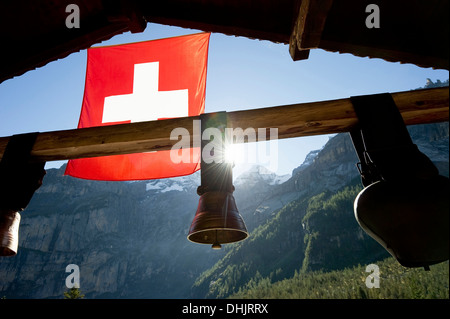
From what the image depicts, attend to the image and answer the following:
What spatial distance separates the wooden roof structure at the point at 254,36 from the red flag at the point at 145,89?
3.61 ft

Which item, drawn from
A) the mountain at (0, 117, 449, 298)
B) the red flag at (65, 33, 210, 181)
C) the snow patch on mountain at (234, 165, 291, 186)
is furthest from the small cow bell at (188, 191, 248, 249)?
the snow patch on mountain at (234, 165, 291, 186)

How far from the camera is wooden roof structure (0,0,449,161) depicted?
220cm

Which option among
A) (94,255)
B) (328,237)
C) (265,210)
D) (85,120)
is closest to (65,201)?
(94,255)

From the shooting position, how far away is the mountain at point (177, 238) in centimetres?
8856

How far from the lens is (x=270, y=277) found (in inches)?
3674

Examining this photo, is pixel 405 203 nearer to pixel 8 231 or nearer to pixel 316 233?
pixel 8 231

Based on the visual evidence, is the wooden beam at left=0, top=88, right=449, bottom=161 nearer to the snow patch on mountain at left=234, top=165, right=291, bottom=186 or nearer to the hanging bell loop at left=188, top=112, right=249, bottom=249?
the hanging bell loop at left=188, top=112, right=249, bottom=249

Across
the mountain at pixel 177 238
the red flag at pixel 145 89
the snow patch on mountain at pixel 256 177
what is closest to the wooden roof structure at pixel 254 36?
the red flag at pixel 145 89

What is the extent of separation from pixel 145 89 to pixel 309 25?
276 centimetres

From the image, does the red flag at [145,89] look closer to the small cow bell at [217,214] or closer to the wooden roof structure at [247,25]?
the wooden roof structure at [247,25]

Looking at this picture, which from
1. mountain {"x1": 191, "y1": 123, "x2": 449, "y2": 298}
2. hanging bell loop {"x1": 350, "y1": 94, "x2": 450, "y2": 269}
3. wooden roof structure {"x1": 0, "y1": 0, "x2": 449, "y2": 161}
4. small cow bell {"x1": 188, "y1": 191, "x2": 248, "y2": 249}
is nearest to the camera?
hanging bell loop {"x1": 350, "y1": 94, "x2": 450, "y2": 269}

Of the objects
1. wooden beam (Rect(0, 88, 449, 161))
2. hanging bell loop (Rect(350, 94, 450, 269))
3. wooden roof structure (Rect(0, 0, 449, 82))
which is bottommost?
hanging bell loop (Rect(350, 94, 450, 269))

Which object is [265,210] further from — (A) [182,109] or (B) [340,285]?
(A) [182,109]

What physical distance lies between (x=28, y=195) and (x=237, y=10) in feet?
8.45
